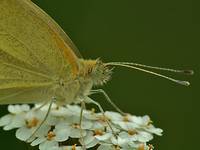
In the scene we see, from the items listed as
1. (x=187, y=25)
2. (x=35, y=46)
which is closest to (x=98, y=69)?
(x=35, y=46)

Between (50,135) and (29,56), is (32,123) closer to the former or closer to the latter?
(50,135)

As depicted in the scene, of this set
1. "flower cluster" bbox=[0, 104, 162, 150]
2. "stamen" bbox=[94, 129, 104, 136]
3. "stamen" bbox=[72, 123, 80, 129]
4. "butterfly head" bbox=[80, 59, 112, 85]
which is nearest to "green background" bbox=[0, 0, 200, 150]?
"flower cluster" bbox=[0, 104, 162, 150]

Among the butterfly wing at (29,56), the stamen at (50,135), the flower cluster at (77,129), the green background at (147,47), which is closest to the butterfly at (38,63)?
the butterfly wing at (29,56)

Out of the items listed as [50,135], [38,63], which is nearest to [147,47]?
[38,63]

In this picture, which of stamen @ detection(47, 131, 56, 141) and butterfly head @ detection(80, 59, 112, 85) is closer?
stamen @ detection(47, 131, 56, 141)

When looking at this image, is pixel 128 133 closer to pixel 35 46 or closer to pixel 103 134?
pixel 103 134

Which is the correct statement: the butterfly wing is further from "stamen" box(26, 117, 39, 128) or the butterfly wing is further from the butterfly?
"stamen" box(26, 117, 39, 128)
